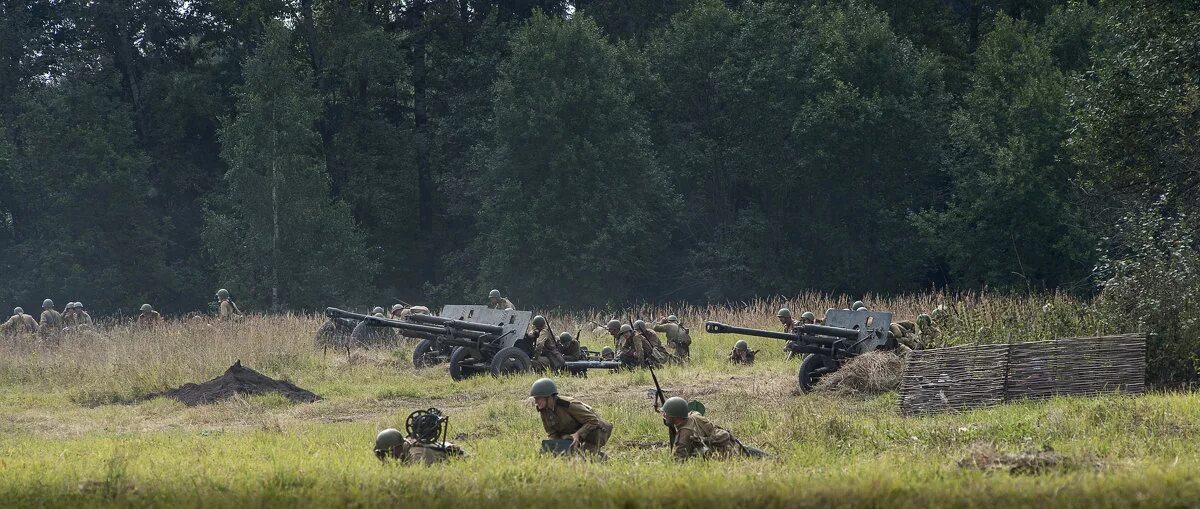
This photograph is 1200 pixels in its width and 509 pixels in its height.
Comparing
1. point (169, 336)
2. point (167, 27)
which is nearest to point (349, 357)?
point (169, 336)

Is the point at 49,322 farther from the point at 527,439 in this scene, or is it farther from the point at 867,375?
the point at 867,375

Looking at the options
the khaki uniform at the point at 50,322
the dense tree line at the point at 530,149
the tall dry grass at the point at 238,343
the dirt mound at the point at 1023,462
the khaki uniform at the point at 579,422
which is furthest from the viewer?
the dense tree line at the point at 530,149

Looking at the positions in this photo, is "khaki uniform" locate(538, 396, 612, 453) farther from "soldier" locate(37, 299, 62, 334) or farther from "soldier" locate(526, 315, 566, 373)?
"soldier" locate(37, 299, 62, 334)

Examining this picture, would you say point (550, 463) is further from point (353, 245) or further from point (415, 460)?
point (353, 245)

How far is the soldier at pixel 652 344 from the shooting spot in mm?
23344

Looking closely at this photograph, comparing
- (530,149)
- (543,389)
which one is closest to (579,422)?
(543,389)

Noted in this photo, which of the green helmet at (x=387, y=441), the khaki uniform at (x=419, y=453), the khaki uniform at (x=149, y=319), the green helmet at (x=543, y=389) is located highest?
the green helmet at (x=543, y=389)

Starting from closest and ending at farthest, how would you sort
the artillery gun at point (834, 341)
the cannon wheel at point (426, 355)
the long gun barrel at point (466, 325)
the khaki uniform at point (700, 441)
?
the khaki uniform at point (700, 441) < the artillery gun at point (834, 341) < the long gun barrel at point (466, 325) < the cannon wheel at point (426, 355)

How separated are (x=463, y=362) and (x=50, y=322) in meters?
13.2

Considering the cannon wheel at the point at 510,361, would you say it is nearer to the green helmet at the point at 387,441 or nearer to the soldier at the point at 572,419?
the soldier at the point at 572,419

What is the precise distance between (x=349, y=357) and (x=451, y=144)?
26041 mm

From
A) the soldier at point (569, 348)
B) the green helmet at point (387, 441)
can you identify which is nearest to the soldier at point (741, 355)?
the soldier at point (569, 348)

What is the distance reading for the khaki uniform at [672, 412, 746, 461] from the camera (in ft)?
40.2

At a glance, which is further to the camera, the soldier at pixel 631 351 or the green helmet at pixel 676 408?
the soldier at pixel 631 351
